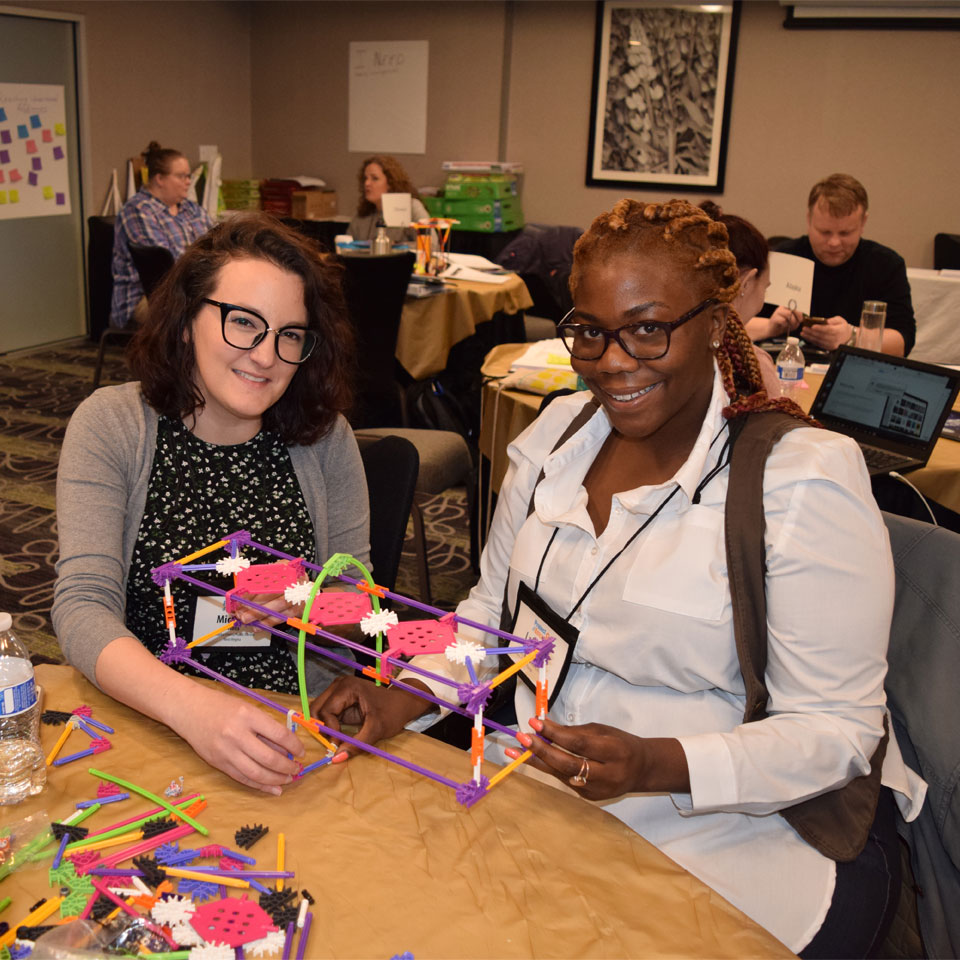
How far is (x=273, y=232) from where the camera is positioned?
1.63m

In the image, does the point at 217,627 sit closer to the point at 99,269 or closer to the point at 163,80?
the point at 99,269

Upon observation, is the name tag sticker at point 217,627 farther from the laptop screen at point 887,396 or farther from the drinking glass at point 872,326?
the drinking glass at point 872,326

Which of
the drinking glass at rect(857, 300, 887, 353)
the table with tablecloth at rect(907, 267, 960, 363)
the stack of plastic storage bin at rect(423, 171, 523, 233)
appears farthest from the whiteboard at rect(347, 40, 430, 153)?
the drinking glass at rect(857, 300, 887, 353)

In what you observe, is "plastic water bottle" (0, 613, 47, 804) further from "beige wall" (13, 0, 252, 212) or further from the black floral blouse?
"beige wall" (13, 0, 252, 212)

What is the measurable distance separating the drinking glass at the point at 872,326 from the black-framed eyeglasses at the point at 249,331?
2.50 m

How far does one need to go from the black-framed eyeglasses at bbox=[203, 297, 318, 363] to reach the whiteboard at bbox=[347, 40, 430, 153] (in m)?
7.30

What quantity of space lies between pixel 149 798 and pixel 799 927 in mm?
822

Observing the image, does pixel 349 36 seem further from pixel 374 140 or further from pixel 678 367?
pixel 678 367

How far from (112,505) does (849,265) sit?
11.9ft

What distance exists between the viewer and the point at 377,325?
14.5 feet

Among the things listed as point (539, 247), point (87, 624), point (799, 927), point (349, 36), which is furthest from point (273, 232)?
point (349, 36)

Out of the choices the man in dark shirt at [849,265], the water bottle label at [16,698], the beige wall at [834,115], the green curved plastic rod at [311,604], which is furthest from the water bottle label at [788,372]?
the beige wall at [834,115]

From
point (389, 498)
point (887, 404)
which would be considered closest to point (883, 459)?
point (887, 404)

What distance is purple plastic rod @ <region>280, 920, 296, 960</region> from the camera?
2.99 feet
